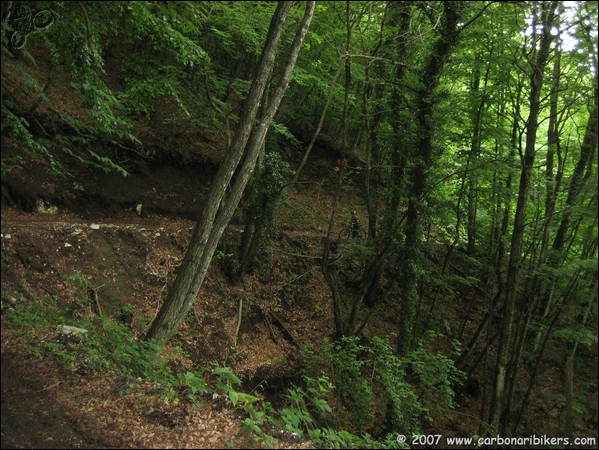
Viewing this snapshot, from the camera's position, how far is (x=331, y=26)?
11844 millimetres

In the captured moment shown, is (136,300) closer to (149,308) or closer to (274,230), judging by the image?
(149,308)

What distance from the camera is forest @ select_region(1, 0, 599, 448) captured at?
5547mm

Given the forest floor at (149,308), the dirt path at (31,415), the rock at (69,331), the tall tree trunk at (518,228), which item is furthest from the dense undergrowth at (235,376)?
the tall tree trunk at (518,228)

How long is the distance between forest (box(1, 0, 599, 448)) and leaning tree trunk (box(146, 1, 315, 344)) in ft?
0.12

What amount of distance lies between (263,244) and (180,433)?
9.33 metres

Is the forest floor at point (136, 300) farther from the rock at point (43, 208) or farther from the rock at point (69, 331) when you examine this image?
the rock at point (69, 331)

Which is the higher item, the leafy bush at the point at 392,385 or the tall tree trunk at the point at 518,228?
the tall tree trunk at the point at 518,228

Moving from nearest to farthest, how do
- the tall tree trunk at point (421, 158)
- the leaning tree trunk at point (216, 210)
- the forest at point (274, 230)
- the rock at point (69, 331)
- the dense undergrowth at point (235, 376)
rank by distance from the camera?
the dense undergrowth at point (235, 376), the forest at point (274, 230), the rock at point (69, 331), the leaning tree trunk at point (216, 210), the tall tree trunk at point (421, 158)

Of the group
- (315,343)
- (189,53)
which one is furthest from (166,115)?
(315,343)

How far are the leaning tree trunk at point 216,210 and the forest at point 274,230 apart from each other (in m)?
0.04

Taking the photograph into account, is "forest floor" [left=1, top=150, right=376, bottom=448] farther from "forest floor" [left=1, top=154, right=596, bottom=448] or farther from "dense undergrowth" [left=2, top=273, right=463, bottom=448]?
"dense undergrowth" [left=2, top=273, right=463, bottom=448]

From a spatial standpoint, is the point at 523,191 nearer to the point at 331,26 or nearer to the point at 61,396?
the point at 331,26

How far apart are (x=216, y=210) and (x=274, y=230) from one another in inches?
243

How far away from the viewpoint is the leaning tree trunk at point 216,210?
7.04 m
